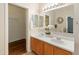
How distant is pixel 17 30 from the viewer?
3.92ft

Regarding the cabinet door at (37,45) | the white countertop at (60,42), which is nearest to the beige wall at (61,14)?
the white countertop at (60,42)

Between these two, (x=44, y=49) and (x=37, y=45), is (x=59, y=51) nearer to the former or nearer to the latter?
(x=44, y=49)

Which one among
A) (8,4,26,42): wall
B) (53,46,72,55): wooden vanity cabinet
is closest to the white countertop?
(53,46,72,55): wooden vanity cabinet

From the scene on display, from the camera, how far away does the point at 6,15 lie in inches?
44.4

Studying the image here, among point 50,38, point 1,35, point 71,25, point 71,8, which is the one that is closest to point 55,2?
point 71,8

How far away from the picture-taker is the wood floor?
1160mm

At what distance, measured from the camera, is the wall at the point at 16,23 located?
3.79ft

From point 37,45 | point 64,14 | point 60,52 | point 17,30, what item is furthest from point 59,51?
point 17,30

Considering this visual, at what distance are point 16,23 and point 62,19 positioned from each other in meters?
0.53

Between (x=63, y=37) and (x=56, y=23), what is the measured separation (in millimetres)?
174

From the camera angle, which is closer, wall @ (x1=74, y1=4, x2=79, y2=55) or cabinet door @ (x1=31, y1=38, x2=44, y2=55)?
wall @ (x1=74, y1=4, x2=79, y2=55)

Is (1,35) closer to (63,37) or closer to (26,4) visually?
(26,4)

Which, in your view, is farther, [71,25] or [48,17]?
[48,17]

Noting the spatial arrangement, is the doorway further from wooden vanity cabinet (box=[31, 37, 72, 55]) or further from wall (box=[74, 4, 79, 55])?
wall (box=[74, 4, 79, 55])
